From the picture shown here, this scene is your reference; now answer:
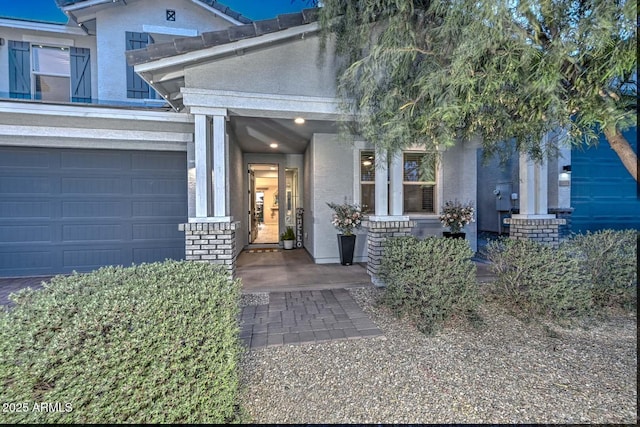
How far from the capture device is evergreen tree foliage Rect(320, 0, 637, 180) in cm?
213

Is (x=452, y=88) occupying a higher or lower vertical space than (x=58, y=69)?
lower

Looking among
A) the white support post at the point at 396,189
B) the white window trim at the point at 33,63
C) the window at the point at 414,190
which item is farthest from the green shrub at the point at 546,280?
the white window trim at the point at 33,63

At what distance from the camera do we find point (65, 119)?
15.6ft

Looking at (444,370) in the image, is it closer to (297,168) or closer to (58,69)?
(297,168)

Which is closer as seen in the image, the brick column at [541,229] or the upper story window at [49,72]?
the brick column at [541,229]

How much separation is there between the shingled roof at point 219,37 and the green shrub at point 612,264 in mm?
4686

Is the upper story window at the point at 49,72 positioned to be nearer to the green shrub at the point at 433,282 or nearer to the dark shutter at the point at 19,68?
the dark shutter at the point at 19,68

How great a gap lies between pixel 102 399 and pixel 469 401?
228cm

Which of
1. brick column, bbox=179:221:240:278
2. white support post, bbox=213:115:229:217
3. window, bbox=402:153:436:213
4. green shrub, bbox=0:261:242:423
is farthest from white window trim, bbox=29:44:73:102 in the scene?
window, bbox=402:153:436:213

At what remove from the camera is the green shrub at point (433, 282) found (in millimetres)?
3250

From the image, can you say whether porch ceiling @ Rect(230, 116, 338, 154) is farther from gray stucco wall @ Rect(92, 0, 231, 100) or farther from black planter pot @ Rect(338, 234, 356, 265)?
gray stucco wall @ Rect(92, 0, 231, 100)

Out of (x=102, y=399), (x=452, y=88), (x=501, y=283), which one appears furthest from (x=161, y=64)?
(x=501, y=283)

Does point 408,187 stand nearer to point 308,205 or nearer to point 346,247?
point 346,247

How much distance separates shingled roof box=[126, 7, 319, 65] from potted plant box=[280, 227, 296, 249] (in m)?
5.67
